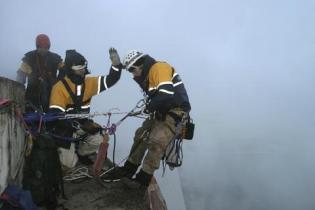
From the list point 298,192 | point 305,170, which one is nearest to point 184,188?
point 298,192

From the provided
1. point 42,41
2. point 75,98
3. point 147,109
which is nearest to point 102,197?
point 147,109

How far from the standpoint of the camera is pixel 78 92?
744 centimetres

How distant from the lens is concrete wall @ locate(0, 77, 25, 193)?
5.39 metres

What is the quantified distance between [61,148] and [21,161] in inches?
54.1

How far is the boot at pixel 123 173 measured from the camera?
7259mm

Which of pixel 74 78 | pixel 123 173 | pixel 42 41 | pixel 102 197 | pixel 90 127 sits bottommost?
pixel 102 197

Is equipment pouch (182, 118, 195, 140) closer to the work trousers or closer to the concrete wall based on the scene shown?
the work trousers

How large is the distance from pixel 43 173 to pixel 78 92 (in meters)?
1.68

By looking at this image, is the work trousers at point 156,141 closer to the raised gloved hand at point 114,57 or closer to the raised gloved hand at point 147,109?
the raised gloved hand at point 147,109

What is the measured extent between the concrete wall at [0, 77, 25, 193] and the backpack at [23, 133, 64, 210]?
0.12 m

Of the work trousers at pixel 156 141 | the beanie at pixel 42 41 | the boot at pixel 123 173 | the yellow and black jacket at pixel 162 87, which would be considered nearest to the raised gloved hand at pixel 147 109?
the yellow and black jacket at pixel 162 87

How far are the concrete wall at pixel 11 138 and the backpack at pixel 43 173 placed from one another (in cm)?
12

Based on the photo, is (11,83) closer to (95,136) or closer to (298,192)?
(95,136)

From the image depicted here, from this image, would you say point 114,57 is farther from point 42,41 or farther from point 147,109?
point 42,41
